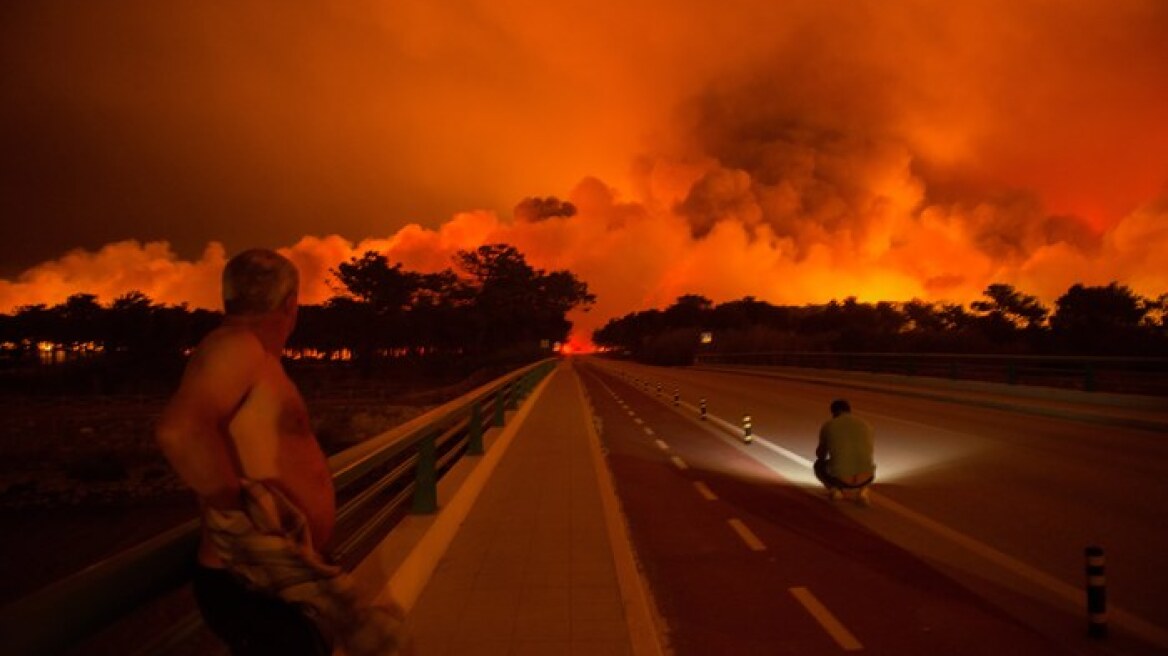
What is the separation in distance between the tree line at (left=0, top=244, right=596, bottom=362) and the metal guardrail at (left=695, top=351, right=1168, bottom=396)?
26701 mm

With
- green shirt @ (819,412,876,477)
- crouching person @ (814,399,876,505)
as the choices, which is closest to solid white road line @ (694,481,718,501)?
crouching person @ (814,399,876,505)

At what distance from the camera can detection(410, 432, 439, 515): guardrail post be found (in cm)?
833

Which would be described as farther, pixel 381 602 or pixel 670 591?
pixel 670 591

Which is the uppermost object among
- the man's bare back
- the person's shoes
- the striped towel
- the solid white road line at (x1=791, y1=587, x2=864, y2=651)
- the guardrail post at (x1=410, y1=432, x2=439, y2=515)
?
the man's bare back

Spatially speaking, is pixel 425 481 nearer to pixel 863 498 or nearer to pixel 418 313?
pixel 863 498

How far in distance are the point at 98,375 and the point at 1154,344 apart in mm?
112885

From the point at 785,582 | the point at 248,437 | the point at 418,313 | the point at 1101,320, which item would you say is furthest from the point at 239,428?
the point at 418,313

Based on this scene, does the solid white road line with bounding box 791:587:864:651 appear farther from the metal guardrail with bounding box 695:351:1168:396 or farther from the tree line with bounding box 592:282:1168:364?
the tree line with bounding box 592:282:1168:364

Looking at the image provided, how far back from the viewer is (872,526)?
28.9 ft

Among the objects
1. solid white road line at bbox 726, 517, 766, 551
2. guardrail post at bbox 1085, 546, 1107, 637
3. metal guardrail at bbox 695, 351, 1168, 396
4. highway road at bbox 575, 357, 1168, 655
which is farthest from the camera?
metal guardrail at bbox 695, 351, 1168, 396

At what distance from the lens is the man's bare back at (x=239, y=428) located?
203cm

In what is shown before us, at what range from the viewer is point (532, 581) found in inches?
258

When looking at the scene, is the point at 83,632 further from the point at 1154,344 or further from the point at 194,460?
the point at 1154,344

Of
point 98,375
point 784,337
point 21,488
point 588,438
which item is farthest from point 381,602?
point 98,375
